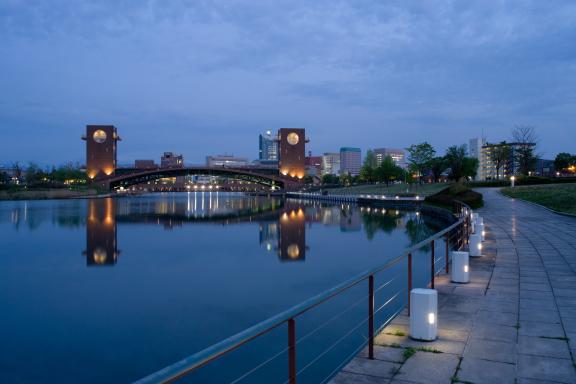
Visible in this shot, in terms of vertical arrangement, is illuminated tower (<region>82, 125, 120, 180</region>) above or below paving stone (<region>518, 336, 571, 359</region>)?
above

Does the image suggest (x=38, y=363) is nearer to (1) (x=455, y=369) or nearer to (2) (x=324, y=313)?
(2) (x=324, y=313)

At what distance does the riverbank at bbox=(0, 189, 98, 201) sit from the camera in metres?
89.5

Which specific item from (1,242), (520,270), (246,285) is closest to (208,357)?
(520,270)

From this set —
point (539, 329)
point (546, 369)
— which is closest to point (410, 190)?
point (539, 329)

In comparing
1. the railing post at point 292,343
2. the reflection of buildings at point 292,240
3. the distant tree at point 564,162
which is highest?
the distant tree at point 564,162

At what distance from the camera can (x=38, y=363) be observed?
368 inches

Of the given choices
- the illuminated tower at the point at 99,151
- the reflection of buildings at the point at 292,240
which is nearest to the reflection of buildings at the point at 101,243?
the reflection of buildings at the point at 292,240

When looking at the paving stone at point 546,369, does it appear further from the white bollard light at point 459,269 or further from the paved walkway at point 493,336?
the white bollard light at point 459,269

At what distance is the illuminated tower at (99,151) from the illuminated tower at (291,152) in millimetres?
45331

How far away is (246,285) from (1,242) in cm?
2160

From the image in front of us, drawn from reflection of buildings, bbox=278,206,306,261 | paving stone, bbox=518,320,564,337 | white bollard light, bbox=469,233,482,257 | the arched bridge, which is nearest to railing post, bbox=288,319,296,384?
paving stone, bbox=518,320,564,337

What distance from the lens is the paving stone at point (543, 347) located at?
5.95m

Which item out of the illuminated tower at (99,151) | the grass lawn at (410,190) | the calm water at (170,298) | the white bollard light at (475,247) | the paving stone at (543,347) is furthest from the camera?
the illuminated tower at (99,151)

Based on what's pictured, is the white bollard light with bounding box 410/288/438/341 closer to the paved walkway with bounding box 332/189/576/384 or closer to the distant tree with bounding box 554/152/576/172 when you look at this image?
the paved walkway with bounding box 332/189/576/384
